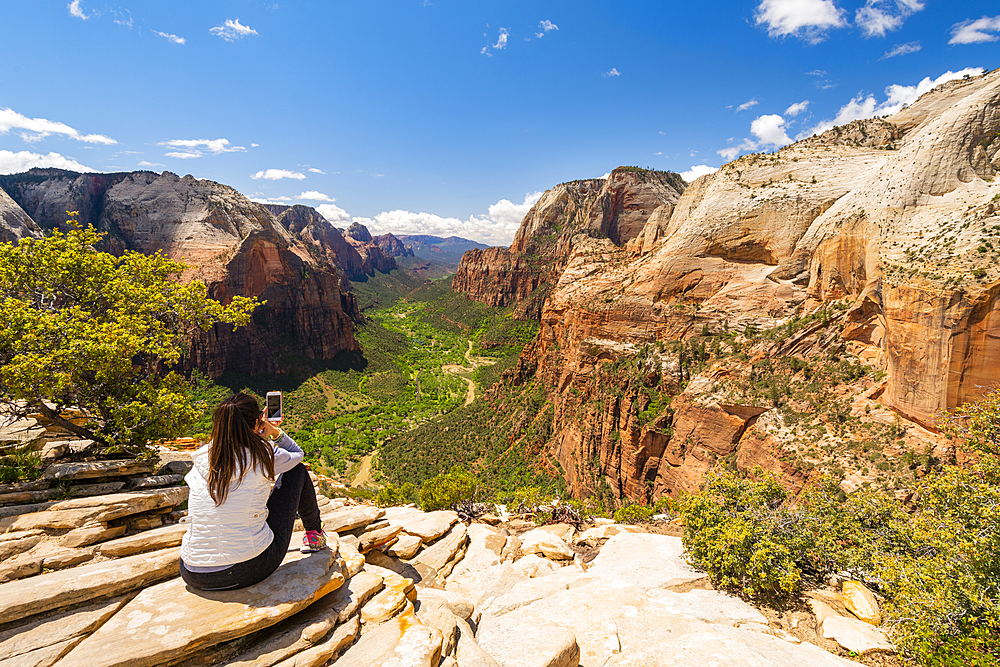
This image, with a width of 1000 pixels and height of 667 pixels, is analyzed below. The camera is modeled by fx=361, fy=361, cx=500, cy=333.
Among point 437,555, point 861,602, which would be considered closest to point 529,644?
point 437,555

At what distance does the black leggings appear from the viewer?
203 inches

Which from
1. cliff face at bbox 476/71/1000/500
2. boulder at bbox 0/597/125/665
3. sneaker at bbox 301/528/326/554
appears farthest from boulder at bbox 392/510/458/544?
cliff face at bbox 476/71/1000/500

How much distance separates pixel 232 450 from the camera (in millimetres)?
5035

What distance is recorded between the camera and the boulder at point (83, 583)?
4789 mm

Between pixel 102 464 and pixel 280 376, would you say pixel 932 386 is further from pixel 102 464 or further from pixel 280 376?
pixel 280 376

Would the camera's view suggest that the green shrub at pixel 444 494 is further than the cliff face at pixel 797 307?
Yes

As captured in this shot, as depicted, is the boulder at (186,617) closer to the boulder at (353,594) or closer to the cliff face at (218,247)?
the boulder at (353,594)

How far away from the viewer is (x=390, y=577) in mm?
7445

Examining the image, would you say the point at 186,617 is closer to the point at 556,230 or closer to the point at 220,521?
the point at 220,521

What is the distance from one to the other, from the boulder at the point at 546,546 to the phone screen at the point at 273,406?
1003 cm

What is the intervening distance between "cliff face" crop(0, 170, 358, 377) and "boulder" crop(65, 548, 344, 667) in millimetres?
75905

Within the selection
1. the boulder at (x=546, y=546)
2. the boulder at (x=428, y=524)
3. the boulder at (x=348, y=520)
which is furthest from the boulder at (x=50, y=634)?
the boulder at (x=546, y=546)

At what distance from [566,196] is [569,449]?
10786cm

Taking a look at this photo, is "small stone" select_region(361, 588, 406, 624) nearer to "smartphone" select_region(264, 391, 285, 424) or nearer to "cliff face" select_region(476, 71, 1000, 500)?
"smartphone" select_region(264, 391, 285, 424)
